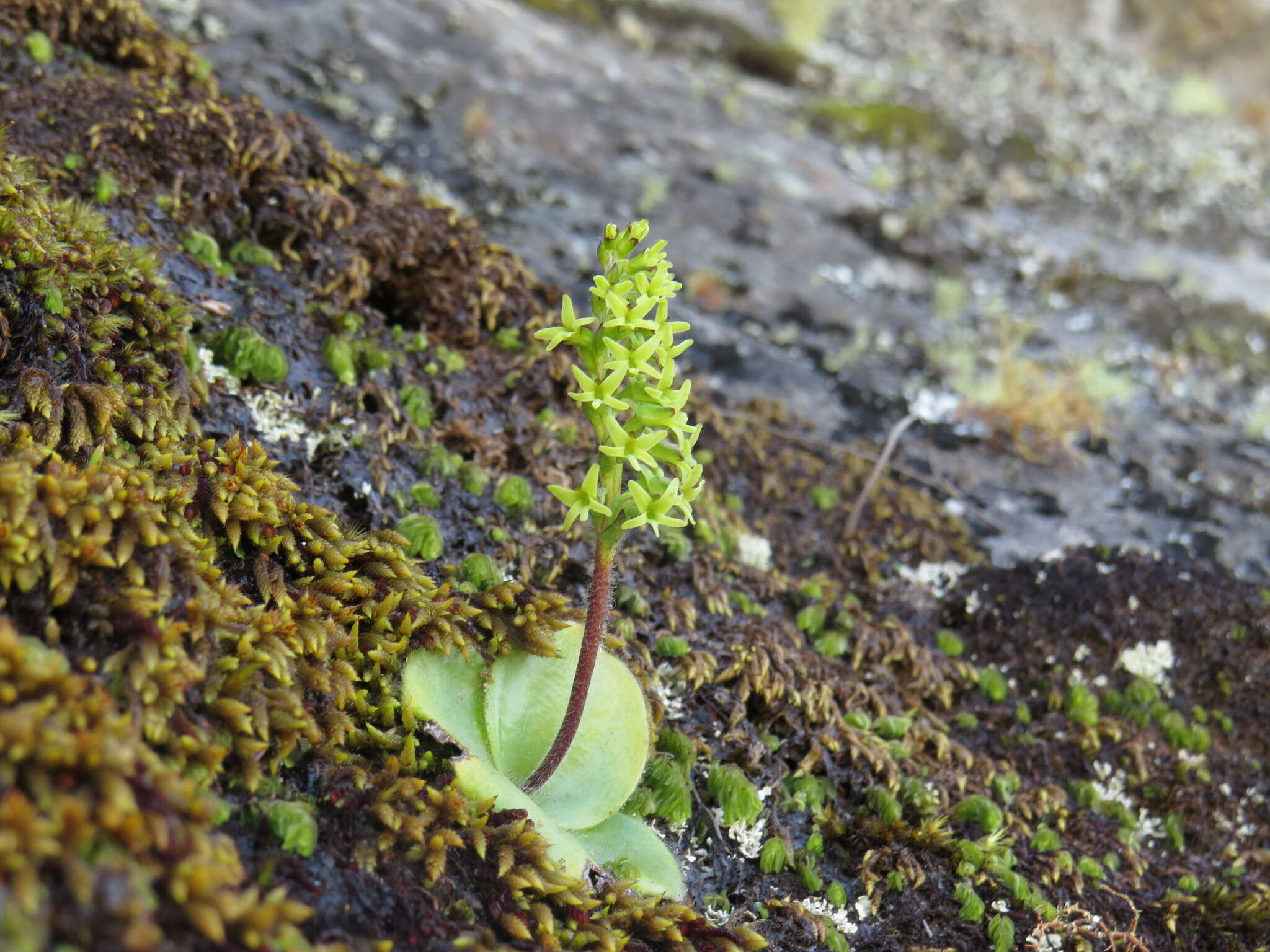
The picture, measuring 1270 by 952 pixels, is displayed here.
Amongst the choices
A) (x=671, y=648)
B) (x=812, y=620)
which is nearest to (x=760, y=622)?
(x=812, y=620)

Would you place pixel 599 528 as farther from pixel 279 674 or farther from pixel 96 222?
pixel 96 222

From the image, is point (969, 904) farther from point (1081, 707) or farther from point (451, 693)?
point (451, 693)

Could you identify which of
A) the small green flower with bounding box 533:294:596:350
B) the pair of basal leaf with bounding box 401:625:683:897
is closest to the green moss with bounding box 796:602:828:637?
the pair of basal leaf with bounding box 401:625:683:897

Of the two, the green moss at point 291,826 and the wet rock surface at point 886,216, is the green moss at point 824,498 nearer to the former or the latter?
the wet rock surface at point 886,216

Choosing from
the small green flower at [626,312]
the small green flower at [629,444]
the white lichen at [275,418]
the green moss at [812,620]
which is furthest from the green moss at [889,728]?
the white lichen at [275,418]

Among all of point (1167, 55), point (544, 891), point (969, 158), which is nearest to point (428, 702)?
point (544, 891)

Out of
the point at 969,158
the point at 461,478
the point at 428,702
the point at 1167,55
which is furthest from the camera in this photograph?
the point at 1167,55

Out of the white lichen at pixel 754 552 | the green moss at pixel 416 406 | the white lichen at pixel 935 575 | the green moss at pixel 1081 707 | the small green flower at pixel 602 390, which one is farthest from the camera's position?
the white lichen at pixel 935 575
